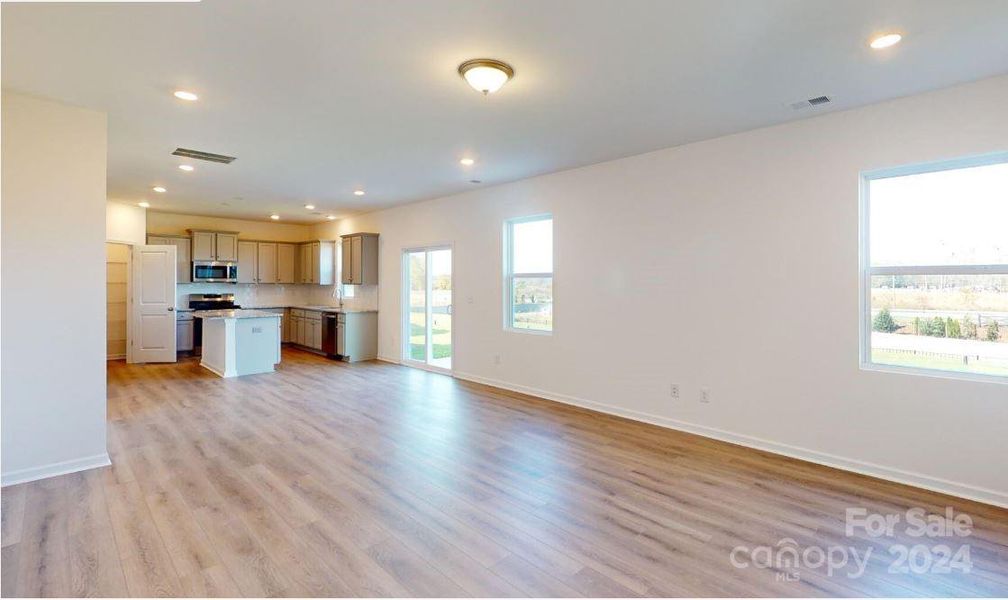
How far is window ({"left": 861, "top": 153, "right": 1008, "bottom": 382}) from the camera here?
3135 millimetres

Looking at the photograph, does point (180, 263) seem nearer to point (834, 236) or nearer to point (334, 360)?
point (334, 360)

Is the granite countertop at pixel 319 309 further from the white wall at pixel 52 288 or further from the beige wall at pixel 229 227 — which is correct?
the white wall at pixel 52 288

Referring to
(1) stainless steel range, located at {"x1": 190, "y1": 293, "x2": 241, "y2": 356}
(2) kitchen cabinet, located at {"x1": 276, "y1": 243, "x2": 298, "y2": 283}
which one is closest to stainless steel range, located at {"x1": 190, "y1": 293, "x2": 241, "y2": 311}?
(1) stainless steel range, located at {"x1": 190, "y1": 293, "x2": 241, "y2": 356}

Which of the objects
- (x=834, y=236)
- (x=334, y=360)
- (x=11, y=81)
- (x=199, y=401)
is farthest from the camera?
(x=334, y=360)

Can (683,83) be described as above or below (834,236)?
above

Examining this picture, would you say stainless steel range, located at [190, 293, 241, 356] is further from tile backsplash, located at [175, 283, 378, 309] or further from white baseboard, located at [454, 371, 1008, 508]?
white baseboard, located at [454, 371, 1008, 508]

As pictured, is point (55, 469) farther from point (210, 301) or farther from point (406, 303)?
point (210, 301)

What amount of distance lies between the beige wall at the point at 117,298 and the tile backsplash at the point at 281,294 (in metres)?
0.82

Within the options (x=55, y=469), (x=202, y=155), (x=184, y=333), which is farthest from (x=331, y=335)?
(x=55, y=469)

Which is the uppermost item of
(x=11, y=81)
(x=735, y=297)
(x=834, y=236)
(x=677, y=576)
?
(x=11, y=81)

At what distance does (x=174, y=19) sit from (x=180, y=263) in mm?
7763

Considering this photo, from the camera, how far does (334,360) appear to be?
27.7ft

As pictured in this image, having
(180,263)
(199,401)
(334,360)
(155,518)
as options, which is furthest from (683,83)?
(180,263)

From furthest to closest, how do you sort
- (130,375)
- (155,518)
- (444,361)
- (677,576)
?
(444,361) → (130,375) → (155,518) → (677,576)
